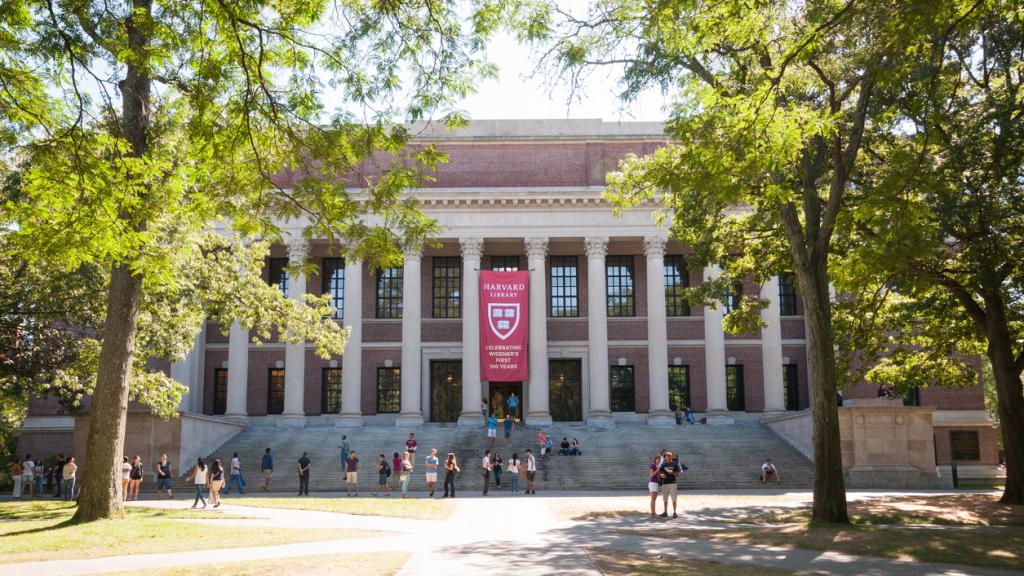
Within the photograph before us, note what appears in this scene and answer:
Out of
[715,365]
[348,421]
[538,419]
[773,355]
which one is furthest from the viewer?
[773,355]

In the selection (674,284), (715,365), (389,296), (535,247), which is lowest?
(715,365)

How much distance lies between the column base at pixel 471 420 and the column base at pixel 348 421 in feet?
16.0

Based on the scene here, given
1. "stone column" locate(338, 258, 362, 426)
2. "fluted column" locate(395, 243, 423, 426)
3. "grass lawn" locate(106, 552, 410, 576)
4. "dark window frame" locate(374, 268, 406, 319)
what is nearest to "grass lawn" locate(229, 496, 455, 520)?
"grass lawn" locate(106, 552, 410, 576)

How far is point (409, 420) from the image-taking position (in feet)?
127

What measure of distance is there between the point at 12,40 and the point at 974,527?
60.4 feet

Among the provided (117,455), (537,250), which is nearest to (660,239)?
(537,250)

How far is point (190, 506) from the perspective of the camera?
22.9m

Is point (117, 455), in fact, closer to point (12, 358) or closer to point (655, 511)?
point (12, 358)

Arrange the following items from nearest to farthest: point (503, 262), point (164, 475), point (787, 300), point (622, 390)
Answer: point (164, 475)
point (622, 390)
point (503, 262)
point (787, 300)

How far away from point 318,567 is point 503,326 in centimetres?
2688

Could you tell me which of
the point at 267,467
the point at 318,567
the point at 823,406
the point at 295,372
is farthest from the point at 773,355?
the point at 318,567

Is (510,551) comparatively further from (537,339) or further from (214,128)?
(537,339)

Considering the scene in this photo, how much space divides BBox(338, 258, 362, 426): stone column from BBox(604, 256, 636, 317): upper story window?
12838 mm

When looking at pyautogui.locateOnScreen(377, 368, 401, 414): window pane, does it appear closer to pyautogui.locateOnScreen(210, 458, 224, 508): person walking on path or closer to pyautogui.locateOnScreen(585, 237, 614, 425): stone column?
pyautogui.locateOnScreen(585, 237, 614, 425): stone column
